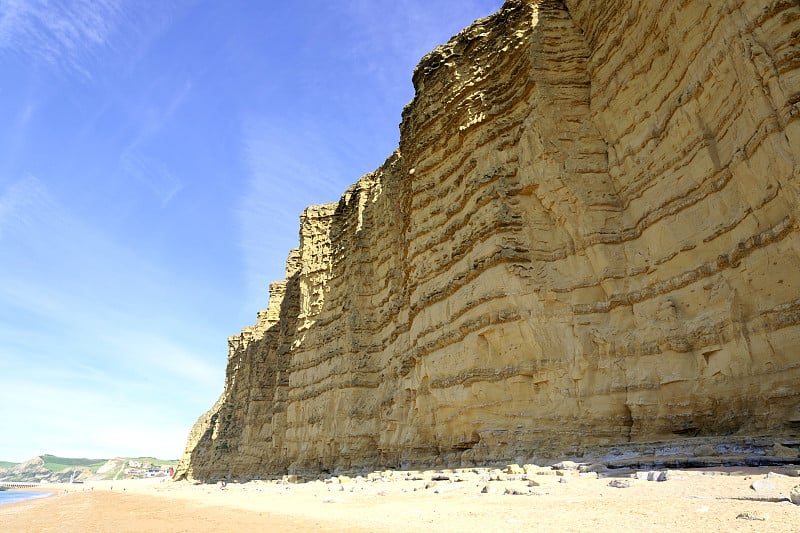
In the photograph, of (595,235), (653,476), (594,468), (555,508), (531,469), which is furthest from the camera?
(595,235)

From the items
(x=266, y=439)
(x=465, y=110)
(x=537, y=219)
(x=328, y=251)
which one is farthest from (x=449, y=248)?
(x=266, y=439)

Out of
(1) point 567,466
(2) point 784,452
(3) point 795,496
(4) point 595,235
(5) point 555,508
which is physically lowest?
(5) point 555,508

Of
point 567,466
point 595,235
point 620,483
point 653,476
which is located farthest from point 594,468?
point 595,235

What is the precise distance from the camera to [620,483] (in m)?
6.16

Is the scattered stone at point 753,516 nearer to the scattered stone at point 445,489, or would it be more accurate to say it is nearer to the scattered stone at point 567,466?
the scattered stone at point 567,466

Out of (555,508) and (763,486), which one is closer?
(763,486)

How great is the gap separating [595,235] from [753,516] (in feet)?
27.7

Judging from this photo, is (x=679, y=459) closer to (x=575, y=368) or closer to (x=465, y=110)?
(x=575, y=368)

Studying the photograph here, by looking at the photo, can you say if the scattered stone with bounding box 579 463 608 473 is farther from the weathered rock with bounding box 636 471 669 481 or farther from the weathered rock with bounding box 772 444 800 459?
the weathered rock with bounding box 772 444 800 459

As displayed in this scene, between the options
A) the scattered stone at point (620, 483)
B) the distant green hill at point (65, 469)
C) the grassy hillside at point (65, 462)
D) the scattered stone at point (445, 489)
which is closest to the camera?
the scattered stone at point (620, 483)

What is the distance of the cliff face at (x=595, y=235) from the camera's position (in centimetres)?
814

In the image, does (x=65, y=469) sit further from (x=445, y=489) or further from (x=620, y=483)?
(x=620, y=483)

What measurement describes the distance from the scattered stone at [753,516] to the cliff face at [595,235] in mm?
4076

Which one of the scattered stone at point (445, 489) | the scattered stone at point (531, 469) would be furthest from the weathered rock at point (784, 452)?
the scattered stone at point (445, 489)
